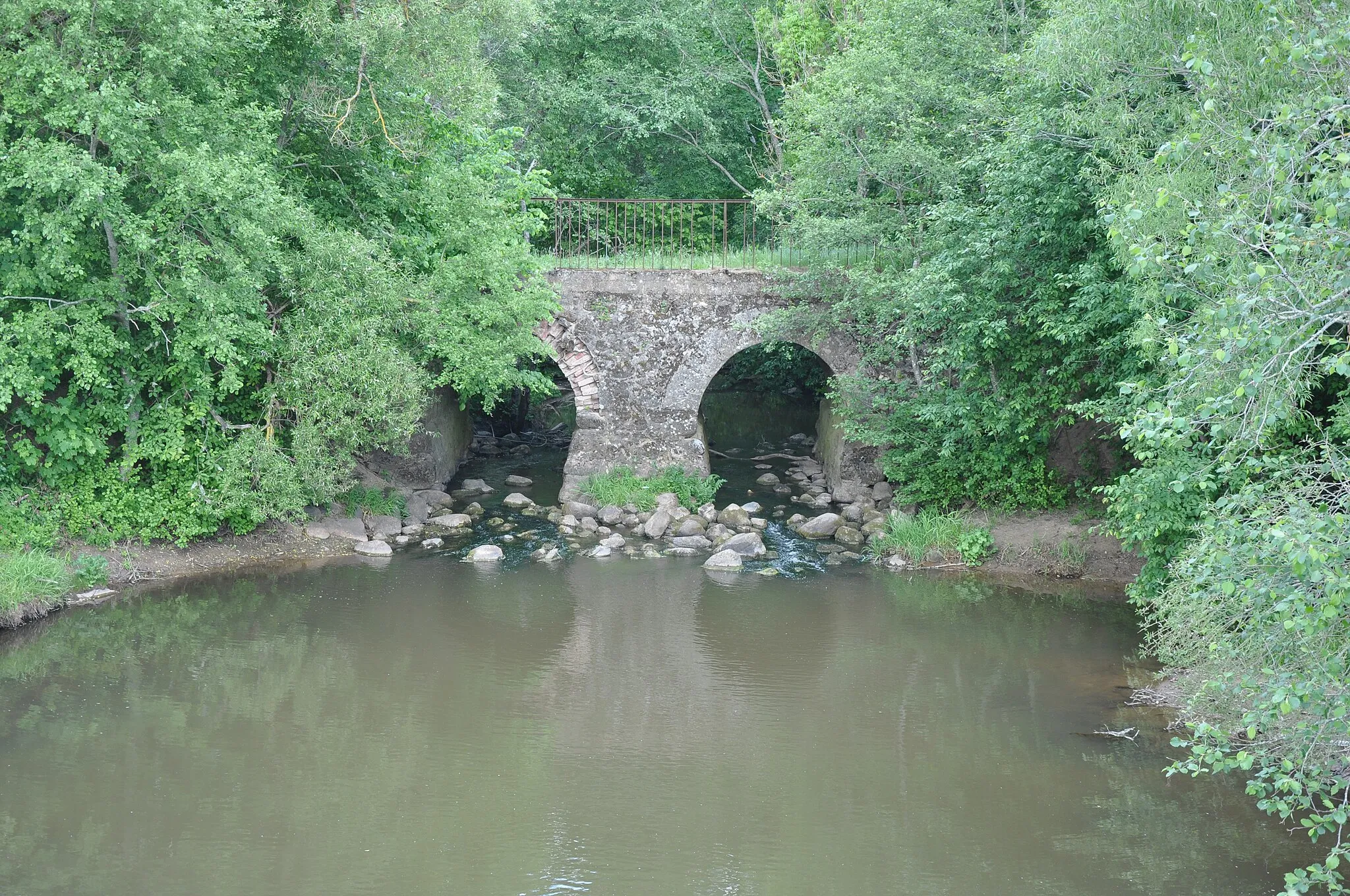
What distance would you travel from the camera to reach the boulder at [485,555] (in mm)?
16344

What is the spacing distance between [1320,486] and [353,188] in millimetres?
13744

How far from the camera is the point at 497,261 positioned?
17.2m

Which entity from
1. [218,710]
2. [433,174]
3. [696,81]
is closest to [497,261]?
[433,174]

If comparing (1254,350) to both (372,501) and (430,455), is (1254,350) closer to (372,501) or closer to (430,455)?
(372,501)

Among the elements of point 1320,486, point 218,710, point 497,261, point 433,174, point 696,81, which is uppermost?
point 696,81

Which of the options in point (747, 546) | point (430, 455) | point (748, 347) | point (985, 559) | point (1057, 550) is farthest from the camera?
point (430, 455)

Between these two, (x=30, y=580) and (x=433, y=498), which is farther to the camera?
(x=433, y=498)

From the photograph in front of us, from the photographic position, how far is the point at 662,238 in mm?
18922

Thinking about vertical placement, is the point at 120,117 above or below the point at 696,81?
below

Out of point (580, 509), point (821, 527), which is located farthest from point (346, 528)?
point (821, 527)

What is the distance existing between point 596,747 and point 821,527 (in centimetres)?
805

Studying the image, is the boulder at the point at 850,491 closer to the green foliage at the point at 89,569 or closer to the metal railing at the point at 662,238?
the metal railing at the point at 662,238

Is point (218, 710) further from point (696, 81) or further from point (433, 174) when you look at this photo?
point (696, 81)

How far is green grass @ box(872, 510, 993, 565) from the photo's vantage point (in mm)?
16109
